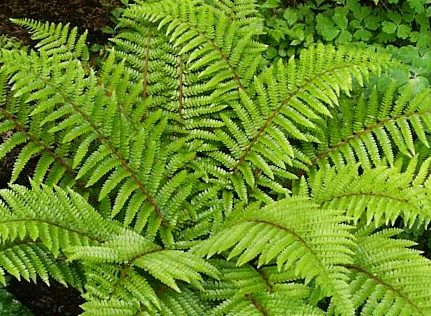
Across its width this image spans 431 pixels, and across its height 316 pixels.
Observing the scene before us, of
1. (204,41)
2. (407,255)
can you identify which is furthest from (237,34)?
(407,255)

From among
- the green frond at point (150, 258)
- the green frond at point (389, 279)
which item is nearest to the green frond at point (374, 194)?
the green frond at point (389, 279)

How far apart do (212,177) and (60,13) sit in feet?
6.54

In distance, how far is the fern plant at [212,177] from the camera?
321 cm

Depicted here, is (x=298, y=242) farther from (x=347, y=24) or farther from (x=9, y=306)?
(x=347, y=24)

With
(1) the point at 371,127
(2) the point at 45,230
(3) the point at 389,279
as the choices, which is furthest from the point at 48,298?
(1) the point at 371,127

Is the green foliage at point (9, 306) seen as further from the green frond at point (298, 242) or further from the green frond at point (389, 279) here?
the green frond at point (389, 279)

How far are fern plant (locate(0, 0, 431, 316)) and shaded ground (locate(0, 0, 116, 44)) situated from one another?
1.50 feet

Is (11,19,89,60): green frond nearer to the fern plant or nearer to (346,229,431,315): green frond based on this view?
the fern plant

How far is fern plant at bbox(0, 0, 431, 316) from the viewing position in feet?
10.5

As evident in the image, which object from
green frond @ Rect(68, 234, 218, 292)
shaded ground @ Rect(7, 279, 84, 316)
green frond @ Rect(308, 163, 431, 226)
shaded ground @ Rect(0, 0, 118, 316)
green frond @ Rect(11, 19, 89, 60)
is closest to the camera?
green frond @ Rect(68, 234, 218, 292)

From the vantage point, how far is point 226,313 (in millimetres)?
3359

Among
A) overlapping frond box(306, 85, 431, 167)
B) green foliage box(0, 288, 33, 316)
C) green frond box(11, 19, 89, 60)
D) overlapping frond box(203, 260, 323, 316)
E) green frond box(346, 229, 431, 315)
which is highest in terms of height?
green frond box(11, 19, 89, 60)

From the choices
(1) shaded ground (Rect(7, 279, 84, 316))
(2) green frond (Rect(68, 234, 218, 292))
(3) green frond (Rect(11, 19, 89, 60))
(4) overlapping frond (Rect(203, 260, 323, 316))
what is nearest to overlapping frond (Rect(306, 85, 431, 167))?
(4) overlapping frond (Rect(203, 260, 323, 316))

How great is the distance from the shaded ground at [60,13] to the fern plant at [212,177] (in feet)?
1.50
